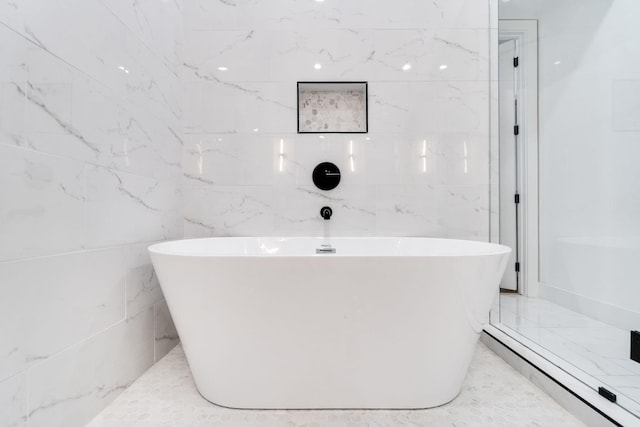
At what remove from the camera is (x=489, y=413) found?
1.15 meters

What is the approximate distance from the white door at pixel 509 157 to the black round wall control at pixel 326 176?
1136mm

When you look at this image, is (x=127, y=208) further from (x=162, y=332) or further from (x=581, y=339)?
(x=581, y=339)

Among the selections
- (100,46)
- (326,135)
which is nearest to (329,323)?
(326,135)

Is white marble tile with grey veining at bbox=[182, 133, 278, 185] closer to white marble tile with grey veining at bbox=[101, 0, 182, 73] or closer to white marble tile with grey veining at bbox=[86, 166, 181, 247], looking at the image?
white marble tile with grey veining at bbox=[86, 166, 181, 247]

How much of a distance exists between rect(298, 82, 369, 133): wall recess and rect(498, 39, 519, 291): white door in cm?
95

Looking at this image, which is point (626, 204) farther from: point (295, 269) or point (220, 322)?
point (220, 322)

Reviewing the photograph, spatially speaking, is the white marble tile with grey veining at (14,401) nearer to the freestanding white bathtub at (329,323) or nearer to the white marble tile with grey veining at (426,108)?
the freestanding white bathtub at (329,323)

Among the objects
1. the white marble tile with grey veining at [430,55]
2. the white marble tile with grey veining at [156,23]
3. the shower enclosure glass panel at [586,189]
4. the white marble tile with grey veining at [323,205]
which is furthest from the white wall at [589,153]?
the white marble tile with grey veining at [156,23]

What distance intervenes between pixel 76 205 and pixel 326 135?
1.33m

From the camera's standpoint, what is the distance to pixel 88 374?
1098 millimetres

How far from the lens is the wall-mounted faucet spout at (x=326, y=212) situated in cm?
192

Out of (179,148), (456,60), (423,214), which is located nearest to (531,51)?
(456,60)

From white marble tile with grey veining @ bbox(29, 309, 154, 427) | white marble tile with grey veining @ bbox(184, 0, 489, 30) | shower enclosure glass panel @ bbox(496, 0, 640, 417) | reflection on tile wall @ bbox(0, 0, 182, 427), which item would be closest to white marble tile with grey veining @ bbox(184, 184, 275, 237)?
reflection on tile wall @ bbox(0, 0, 182, 427)

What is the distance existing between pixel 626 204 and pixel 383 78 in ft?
4.84
